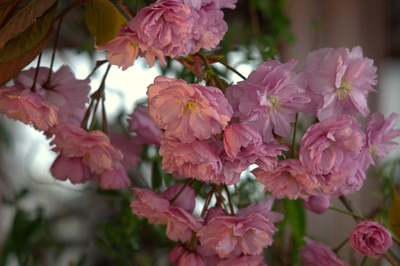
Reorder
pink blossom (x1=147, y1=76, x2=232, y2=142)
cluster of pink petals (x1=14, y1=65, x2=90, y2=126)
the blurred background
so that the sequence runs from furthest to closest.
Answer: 1. the blurred background
2. cluster of pink petals (x1=14, y1=65, x2=90, y2=126)
3. pink blossom (x1=147, y1=76, x2=232, y2=142)

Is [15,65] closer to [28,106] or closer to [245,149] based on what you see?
[28,106]

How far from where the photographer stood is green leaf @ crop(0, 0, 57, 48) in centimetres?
35

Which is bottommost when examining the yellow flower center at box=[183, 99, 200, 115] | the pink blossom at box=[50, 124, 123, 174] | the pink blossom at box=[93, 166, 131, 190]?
the pink blossom at box=[93, 166, 131, 190]

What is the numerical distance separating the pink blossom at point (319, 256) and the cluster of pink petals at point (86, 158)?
211 mm

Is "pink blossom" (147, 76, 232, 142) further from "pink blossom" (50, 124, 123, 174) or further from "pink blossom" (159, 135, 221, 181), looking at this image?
"pink blossom" (50, 124, 123, 174)

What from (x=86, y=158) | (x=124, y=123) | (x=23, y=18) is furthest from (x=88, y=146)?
(x=124, y=123)

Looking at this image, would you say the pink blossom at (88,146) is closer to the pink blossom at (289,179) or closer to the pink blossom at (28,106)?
the pink blossom at (28,106)

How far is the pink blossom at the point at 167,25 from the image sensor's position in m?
0.32

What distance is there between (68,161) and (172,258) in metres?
0.14

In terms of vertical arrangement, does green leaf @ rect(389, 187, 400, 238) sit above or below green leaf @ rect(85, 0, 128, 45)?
below

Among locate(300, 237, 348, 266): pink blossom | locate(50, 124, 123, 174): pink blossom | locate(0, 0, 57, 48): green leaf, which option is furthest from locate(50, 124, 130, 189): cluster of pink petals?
locate(300, 237, 348, 266): pink blossom

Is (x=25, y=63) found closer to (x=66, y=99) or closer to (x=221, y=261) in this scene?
(x=66, y=99)

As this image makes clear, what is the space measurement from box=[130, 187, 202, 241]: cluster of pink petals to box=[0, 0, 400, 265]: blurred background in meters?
0.35

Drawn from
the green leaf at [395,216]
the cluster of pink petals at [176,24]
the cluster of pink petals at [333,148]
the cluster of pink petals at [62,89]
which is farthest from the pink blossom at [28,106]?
the green leaf at [395,216]
